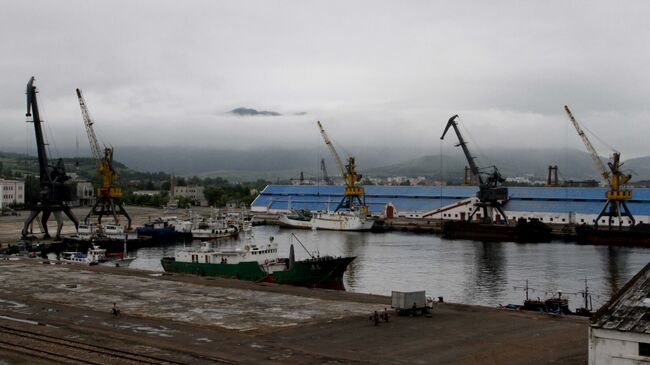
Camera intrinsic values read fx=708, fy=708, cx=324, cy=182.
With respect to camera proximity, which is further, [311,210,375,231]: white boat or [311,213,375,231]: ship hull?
[311,210,375,231]: white boat

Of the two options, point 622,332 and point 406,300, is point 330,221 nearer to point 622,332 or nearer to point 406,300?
point 406,300

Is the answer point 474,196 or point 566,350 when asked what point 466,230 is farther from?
point 566,350

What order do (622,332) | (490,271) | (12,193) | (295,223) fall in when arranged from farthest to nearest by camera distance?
(12,193) < (295,223) < (490,271) < (622,332)

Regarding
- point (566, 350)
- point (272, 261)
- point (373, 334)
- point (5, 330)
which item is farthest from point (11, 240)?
point (566, 350)

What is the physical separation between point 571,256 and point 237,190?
Result: 136 meters

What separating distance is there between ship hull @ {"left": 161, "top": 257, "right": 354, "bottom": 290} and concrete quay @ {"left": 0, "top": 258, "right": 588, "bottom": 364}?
13.0ft

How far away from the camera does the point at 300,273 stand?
4638 cm

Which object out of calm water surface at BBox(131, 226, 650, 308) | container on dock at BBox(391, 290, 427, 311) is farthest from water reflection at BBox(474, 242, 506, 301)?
container on dock at BBox(391, 290, 427, 311)

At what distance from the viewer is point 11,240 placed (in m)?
80.1

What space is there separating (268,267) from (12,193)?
Result: 118m

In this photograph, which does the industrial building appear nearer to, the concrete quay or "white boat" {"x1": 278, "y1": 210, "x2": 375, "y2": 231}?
"white boat" {"x1": 278, "y1": 210, "x2": 375, "y2": 231}

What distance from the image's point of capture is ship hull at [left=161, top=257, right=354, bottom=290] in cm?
4641

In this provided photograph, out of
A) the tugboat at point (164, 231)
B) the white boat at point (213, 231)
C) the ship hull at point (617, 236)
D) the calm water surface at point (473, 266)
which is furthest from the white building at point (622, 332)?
the white boat at point (213, 231)

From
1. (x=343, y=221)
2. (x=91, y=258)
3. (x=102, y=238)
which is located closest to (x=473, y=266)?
(x=91, y=258)
